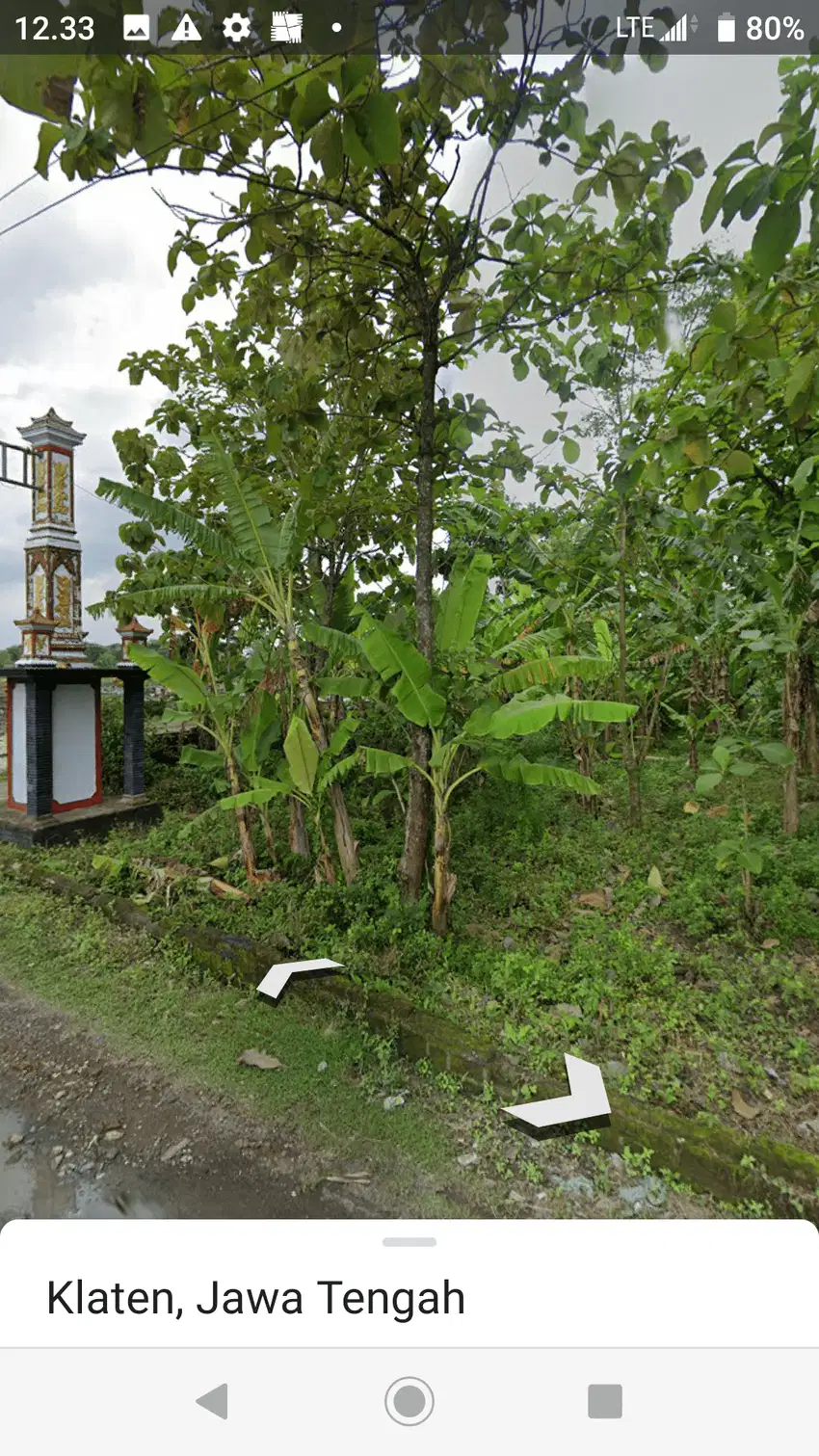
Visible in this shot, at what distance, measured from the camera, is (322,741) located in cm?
291

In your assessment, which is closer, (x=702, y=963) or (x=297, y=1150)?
(x=297, y=1150)

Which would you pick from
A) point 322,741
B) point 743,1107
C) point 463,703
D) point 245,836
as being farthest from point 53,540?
point 743,1107

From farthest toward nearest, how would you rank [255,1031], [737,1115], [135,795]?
1. [135,795]
2. [255,1031]
3. [737,1115]

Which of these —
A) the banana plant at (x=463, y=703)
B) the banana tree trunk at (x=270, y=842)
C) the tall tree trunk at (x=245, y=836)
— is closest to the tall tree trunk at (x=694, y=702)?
the banana plant at (x=463, y=703)

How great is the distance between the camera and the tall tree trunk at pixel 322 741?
2.75 m

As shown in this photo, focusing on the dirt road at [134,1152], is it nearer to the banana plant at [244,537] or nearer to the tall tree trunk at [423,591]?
the tall tree trunk at [423,591]

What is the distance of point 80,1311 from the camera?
830mm

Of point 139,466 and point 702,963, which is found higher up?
point 139,466

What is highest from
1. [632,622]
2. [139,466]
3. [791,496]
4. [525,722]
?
[139,466]

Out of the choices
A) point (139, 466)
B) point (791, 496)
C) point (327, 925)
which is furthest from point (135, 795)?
point (791, 496)

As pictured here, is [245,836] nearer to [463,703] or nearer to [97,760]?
[463,703]

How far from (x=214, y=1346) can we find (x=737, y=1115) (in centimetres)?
147

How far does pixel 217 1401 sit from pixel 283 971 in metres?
1.53

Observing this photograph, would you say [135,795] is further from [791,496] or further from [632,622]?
[791,496]
